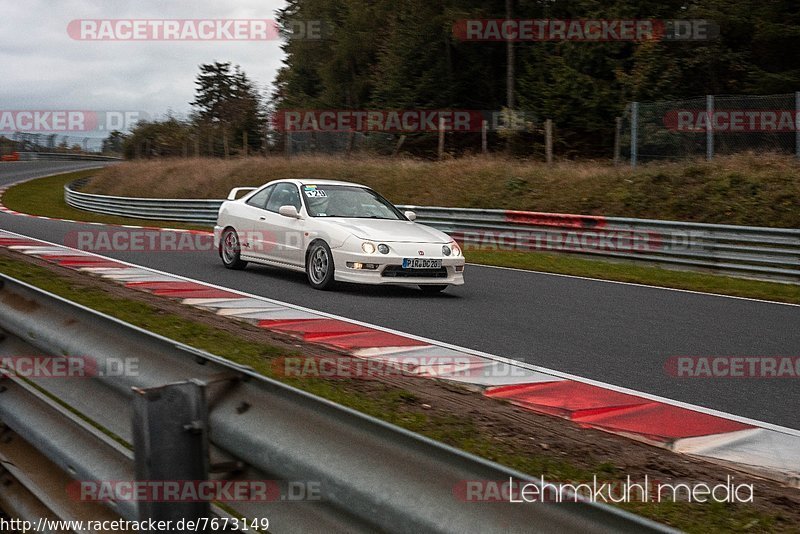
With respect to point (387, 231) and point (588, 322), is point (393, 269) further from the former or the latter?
point (588, 322)

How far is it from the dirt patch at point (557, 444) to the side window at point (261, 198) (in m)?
6.85

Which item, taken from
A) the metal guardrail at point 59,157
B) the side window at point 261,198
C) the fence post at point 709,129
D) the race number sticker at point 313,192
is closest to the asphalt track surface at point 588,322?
the side window at point 261,198

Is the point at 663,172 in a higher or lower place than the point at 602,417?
higher

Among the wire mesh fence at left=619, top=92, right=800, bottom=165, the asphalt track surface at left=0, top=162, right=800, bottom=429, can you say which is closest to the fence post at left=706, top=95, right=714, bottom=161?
the wire mesh fence at left=619, top=92, right=800, bottom=165

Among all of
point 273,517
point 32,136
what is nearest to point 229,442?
point 273,517

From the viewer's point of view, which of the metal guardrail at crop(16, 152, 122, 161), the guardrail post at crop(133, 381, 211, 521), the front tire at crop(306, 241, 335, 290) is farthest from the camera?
the metal guardrail at crop(16, 152, 122, 161)

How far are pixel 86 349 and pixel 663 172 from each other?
60.8 feet

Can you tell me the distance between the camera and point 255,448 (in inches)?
88.8

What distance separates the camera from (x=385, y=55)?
43562 mm

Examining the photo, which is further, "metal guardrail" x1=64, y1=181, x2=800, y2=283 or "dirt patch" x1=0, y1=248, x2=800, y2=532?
"metal guardrail" x1=64, y1=181, x2=800, y2=283

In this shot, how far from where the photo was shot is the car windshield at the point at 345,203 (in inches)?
475

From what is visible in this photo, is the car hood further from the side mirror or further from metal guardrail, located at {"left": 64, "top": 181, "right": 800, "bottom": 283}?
metal guardrail, located at {"left": 64, "top": 181, "right": 800, "bottom": 283}

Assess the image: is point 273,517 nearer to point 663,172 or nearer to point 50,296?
point 50,296

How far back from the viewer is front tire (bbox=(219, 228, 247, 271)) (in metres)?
13.4
